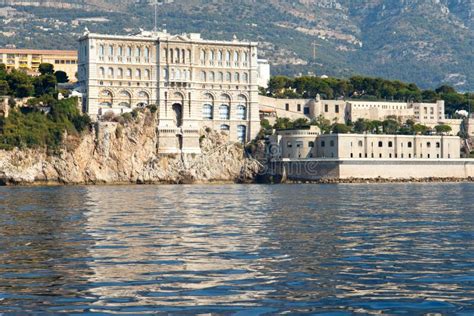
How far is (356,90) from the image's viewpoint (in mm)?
158000

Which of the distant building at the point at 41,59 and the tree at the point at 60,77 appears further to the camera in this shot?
the distant building at the point at 41,59

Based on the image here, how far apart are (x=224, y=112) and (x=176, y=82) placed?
7403 mm

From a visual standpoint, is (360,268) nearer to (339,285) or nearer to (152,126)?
(339,285)

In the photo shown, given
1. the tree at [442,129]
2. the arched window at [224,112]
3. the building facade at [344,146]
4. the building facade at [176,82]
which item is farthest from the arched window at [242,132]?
the tree at [442,129]

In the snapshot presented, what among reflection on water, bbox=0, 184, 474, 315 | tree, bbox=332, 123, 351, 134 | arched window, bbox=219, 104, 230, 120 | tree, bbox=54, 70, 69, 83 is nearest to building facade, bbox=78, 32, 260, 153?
arched window, bbox=219, 104, 230, 120

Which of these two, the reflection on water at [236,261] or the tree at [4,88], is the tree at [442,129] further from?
the reflection on water at [236,261]

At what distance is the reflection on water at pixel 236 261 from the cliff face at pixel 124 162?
55.5 meters

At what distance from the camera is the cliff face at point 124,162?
111m

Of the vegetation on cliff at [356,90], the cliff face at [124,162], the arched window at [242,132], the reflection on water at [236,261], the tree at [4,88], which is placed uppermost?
the vegetation on cliff at [356,90]

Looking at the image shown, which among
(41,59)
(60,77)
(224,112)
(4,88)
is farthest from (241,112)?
(41,59)

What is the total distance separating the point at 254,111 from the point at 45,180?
31059 mm

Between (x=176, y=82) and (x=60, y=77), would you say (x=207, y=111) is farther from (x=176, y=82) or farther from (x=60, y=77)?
(x=60, y=77)

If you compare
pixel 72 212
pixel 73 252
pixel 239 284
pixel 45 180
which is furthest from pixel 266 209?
pixel 45 180

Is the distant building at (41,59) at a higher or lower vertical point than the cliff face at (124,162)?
higher
